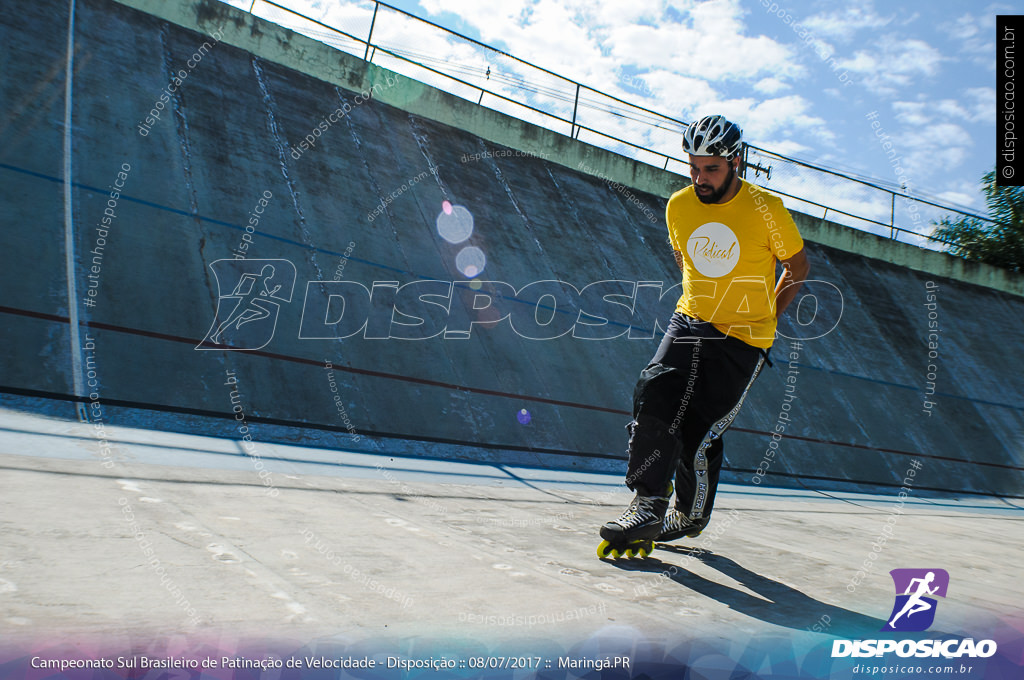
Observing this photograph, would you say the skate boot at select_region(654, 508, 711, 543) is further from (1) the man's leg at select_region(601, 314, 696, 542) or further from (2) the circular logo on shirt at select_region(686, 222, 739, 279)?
(2) the circular logo on shirt at select_region(686, 222, 739, 279)

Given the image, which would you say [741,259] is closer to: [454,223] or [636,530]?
[636,530]

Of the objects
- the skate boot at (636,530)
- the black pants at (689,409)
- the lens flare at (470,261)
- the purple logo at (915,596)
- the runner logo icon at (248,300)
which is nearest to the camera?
the purple logo at (915,596)

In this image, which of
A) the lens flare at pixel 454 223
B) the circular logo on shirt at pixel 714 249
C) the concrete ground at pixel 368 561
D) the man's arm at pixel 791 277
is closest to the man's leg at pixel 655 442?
the concrete ground at pixel 368 561

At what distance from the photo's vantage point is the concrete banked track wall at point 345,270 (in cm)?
494

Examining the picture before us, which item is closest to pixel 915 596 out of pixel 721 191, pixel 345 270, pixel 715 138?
pixel 721 191

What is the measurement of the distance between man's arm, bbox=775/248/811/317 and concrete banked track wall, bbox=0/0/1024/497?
299 centimetres

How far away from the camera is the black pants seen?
9.17 ft

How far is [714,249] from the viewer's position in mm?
2945

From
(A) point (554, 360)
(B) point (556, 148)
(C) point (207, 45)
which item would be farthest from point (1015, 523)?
(C) point (207, 45)

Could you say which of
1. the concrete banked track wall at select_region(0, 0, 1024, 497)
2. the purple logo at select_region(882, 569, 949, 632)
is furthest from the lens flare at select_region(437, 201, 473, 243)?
the purple logo at select_region(882, 569, 949, 632)

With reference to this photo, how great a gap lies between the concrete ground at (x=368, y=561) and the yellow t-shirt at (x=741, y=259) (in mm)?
1061

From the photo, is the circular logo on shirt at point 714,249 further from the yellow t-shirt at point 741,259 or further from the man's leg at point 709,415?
the man's leg at point 709,415

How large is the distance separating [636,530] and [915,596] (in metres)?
1.03

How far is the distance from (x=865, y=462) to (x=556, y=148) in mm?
7227
